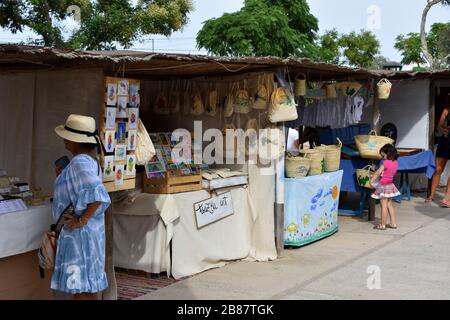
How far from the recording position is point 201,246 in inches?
257

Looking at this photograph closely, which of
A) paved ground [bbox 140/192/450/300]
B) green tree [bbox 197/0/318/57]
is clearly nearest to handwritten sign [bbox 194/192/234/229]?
paved ground [bbox 140/192/450/300]

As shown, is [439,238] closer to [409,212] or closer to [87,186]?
[409,212]

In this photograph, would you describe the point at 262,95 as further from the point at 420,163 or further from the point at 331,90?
the point at 420,163

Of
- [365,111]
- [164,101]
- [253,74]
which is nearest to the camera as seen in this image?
[253,74]

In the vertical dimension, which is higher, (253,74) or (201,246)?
(253,74)

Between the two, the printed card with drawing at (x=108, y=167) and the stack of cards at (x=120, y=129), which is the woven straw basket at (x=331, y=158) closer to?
the stack of cards at (x=120, y=129)

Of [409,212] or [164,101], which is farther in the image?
[409,212]

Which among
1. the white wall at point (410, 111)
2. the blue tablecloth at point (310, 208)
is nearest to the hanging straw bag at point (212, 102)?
the blue tablecloth at point (310, 208)

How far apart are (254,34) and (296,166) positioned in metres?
10.6

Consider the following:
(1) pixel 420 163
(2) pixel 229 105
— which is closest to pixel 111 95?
(2) pixel 229 105

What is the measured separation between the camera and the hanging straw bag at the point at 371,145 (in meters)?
8.88

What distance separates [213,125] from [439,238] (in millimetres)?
3546

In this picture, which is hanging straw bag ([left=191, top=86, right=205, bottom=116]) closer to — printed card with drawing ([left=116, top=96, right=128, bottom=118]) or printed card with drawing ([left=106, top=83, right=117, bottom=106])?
printed card with drawing ([left=116, top=96, right=128, bottom=118])
